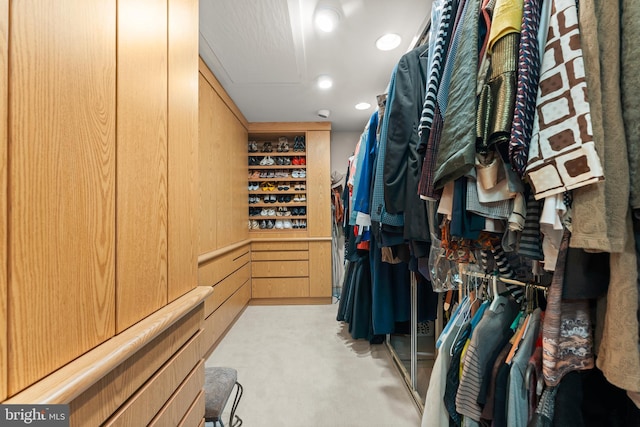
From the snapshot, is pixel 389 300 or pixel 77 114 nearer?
pixel 77 114

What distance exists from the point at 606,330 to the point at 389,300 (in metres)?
1.39

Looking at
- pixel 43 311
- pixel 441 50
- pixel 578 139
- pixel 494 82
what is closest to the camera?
pixel 43 311

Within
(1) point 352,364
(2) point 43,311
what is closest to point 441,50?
(2) point 43,311

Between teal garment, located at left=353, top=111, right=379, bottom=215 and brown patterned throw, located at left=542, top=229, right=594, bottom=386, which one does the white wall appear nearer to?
teal garment, located at left=353, top=111, right=379, bottom=215

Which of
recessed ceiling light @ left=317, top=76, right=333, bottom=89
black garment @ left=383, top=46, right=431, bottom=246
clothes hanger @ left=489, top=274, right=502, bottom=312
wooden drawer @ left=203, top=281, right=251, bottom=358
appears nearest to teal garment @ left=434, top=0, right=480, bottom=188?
black garment @ left=383, top=46, right=431, bottom=246

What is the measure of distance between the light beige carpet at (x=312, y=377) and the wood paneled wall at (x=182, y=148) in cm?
108

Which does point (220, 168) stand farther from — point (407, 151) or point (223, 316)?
point (407, 151)

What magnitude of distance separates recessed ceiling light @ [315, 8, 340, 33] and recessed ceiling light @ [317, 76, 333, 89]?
0.64m

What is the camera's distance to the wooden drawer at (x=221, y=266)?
210cm

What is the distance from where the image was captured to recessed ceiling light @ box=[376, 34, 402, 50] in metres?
1.83

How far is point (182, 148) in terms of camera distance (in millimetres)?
915

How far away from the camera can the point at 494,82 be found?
27.1 inches

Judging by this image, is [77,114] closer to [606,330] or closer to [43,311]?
[43,311]

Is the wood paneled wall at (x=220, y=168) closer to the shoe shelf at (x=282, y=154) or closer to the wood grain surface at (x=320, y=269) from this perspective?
the shoe shelf at (x=282, y=154)
